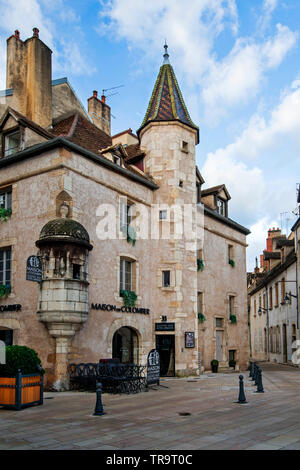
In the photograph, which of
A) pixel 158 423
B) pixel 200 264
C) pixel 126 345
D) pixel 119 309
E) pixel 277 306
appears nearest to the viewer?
pixel 158 423

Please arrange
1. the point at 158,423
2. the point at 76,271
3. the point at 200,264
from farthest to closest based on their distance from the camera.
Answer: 1. the point at 200,264
2. the point at 76,271
3. the point at 158,423

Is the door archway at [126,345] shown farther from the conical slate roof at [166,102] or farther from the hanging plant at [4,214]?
the conical slate roof at [166,102]

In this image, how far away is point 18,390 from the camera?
404 inches

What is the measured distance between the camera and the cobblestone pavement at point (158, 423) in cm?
707

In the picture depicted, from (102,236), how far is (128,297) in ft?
8.66

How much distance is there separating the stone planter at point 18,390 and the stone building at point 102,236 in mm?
3775

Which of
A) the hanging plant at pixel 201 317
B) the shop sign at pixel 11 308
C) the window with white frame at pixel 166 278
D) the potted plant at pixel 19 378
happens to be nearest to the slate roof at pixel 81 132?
the window with white frame at pixel 166 278

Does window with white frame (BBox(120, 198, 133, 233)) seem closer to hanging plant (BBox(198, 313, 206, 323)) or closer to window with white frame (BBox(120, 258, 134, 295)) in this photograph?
window with white frame (BBox(120, 258, 134, 295))

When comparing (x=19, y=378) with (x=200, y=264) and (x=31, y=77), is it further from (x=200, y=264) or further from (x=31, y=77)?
(x=31, y=77)

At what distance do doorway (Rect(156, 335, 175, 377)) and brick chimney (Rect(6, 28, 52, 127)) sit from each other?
10788 mm

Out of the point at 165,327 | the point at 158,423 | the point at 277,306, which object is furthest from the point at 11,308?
the point at 277,306

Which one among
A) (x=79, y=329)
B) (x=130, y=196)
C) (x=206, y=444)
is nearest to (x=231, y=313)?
(x=130, y=196)

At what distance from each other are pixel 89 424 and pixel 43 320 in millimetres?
6511

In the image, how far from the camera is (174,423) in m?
8.73
